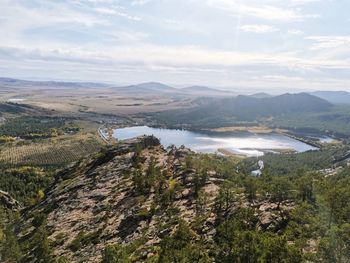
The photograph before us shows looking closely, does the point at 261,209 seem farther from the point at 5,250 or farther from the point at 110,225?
the point at 5,250

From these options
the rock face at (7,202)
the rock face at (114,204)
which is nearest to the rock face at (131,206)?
the rock face at (114,204)

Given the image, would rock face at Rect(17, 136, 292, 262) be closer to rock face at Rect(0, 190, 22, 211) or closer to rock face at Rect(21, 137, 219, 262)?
rock face at Rect(21, 137, 219, 262)

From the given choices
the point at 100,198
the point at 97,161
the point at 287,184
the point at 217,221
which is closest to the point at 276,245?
the point at 217,221

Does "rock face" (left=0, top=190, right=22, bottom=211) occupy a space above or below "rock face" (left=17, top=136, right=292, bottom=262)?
below

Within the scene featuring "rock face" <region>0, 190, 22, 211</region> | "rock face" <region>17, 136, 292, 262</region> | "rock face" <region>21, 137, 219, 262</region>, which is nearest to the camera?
"rock face" <region>17, 136, 292, 262</region>

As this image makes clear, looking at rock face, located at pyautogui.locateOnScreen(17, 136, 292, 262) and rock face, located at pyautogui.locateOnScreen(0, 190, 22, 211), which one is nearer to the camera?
rock face, located at pyautogui.locateOnScreen(17, 136, 292, 262)

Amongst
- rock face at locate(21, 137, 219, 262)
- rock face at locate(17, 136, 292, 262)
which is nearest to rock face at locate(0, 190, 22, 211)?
rock face at locate(17, 136, 292, 262)

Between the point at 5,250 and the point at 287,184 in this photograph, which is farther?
the point at 287,184

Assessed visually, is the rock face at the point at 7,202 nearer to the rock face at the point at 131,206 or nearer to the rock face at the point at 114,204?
the rock face at the point at 131,206
